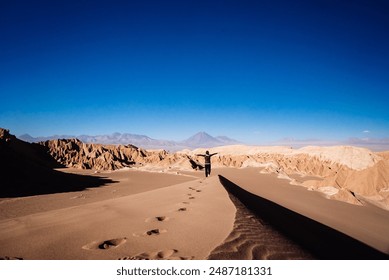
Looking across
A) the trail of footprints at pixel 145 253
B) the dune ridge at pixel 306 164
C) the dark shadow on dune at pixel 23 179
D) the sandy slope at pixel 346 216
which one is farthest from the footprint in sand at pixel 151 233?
the dark shadow on dune at pixel 23 179

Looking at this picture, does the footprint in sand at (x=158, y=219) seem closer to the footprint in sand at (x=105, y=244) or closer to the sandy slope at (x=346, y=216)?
the footprint in sand at (x=105, y=244)

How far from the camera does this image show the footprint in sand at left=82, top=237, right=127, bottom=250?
278 cm

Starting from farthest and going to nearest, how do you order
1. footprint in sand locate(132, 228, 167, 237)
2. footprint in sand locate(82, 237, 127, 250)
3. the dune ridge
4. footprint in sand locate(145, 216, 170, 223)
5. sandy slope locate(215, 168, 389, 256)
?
the dune ridge < sandy slope locate(215, 168, 389, 256) < footprint in sand locate(145, 216, 170, 223) < footprint in sand locate(132, 228, 167, 237) < footprint in sand locate(82, 237, 127, 250)

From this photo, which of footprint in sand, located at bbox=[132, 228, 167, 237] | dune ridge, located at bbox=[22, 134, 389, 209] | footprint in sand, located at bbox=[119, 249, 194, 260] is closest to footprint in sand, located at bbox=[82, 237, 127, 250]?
footprint in sand, located at bbox=[132, 228, 167, 237]

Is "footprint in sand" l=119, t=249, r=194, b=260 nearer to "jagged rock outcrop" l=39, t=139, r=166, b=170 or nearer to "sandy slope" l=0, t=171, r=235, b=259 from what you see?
"sandy slope" l=0, t=171, r=235, b=259

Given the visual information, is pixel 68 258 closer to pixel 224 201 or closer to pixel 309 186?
pixel 224 201

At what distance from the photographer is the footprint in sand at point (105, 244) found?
2775 millimetres

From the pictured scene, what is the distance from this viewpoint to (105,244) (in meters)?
2.88

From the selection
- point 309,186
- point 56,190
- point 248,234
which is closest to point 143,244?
point 248,234

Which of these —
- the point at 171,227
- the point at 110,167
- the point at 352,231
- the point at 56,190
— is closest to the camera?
the point at 171,227

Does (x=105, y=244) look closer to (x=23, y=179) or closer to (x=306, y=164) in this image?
(x=23, y=179)

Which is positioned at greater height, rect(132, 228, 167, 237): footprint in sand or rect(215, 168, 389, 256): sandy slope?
rect(132, 228, 167, 237): footprint in sand

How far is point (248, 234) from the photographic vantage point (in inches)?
126

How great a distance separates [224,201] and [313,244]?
2.16 metres
